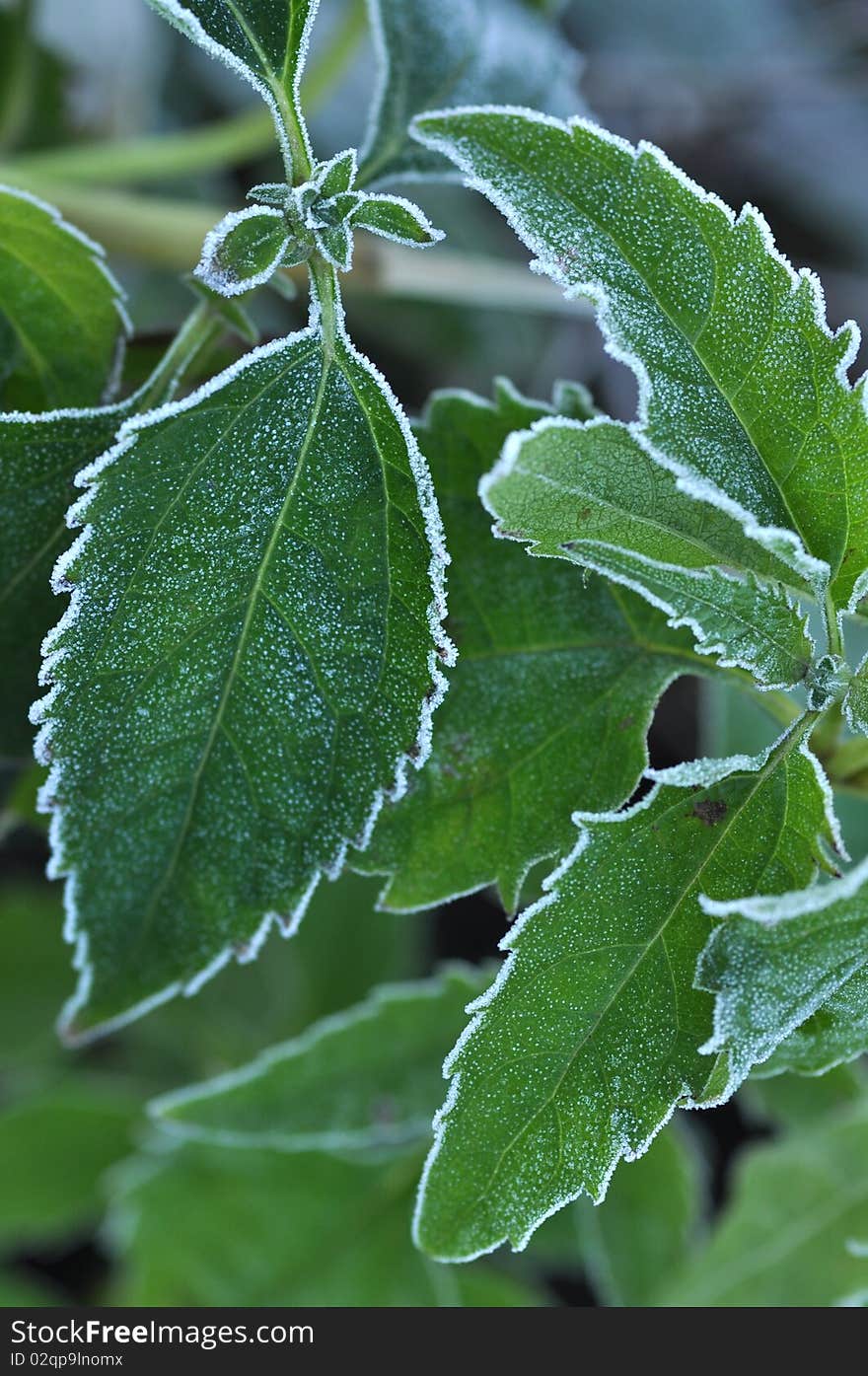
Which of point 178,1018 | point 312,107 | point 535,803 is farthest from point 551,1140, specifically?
point 312,107

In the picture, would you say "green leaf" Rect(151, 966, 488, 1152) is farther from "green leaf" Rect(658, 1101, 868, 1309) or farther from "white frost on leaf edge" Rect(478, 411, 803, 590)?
"white frost on leaf edge" Rect(478, 411, 803, 590)

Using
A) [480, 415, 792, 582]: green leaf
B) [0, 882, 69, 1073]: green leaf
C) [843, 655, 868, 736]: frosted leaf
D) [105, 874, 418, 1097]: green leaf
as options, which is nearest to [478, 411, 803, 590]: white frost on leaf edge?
[480, 415, 792, 582]: green leaf

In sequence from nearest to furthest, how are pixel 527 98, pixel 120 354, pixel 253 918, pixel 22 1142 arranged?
pixel 253 918 < pixel 120 354 < pixel 527 98 < pixel 22 1142

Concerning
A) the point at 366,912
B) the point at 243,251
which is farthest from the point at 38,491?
the point at 366,912

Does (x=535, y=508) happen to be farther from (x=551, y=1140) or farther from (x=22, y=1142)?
(x=22, y=1142)

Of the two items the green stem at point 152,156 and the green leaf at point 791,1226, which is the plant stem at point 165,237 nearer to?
the green stem at point 152,156

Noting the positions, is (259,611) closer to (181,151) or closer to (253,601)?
(253,601)

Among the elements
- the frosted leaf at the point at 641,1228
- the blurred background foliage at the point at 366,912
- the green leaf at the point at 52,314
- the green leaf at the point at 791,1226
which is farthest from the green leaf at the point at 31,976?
the green leaf at the point at 52,314
